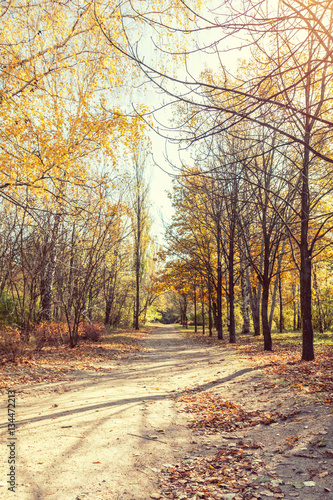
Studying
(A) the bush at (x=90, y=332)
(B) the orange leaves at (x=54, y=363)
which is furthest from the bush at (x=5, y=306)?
(A) the bush at (x=90, y=332)

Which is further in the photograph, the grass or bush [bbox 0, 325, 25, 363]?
bush [bbox 0, 325, 25, 363]

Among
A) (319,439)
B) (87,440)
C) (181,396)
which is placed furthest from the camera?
(181,396)

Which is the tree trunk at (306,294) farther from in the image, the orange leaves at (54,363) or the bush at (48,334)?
the bush at (48,334)

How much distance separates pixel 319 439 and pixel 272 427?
812 millimetres

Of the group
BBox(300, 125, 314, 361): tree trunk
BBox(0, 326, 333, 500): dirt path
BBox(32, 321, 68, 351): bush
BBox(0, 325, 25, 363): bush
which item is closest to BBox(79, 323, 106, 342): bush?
BBox(32, 321, 68, 351): bush

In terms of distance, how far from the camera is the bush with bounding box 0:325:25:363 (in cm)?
827

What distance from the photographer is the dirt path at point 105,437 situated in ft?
9.63

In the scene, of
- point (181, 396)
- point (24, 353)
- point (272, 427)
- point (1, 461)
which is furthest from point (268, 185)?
point (1, 461)

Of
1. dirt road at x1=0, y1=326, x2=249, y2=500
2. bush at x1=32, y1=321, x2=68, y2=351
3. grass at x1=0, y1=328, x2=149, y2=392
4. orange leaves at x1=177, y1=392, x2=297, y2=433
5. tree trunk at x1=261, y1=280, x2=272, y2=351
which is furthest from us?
tree trunk at x1=261, y1=280, x2=272, y2=351

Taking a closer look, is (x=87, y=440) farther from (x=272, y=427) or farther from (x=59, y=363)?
(x=59, y=363)

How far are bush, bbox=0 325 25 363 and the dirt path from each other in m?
1.94

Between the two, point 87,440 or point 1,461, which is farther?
point 87,440

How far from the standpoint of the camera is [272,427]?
436 centimetres

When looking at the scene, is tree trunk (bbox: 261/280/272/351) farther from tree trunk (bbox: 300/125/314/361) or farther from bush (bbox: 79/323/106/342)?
bush (bbox: 79/323/106/342)
